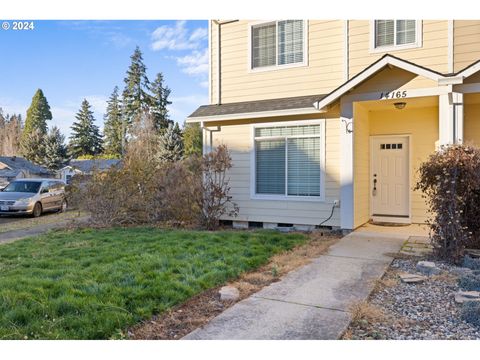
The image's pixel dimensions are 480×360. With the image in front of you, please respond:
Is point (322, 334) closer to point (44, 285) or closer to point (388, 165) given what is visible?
point (44, 285)

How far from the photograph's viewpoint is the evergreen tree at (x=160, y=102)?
130ft

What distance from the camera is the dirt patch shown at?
11.3 ft

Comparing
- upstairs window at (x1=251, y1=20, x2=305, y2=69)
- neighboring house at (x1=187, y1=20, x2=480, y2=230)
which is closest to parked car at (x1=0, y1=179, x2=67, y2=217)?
neighboring house at (x1=187, y1=20, x2=480, y2=230)

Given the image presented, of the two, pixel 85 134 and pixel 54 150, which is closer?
pixel 54 150

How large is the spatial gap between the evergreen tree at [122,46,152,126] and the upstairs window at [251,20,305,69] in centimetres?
3020

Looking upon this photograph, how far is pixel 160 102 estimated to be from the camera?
131 feet

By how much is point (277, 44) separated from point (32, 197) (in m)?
11.2

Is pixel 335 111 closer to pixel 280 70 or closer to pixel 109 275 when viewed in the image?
pixel 280 70

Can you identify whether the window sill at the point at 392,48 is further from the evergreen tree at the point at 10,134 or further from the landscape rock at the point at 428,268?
the evergreen tree at the point at 10,134

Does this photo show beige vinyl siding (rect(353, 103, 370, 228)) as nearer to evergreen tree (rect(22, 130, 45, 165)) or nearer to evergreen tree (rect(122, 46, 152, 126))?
evergreen tree (rect(122, 46, 152, 126))

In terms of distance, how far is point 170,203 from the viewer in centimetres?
1039

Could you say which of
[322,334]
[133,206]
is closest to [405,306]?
[322,334]

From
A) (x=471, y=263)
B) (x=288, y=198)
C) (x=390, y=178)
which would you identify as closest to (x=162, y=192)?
(x=288, y=198)

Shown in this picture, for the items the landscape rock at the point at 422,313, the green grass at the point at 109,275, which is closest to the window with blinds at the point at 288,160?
the green grass at the point at 109,275
